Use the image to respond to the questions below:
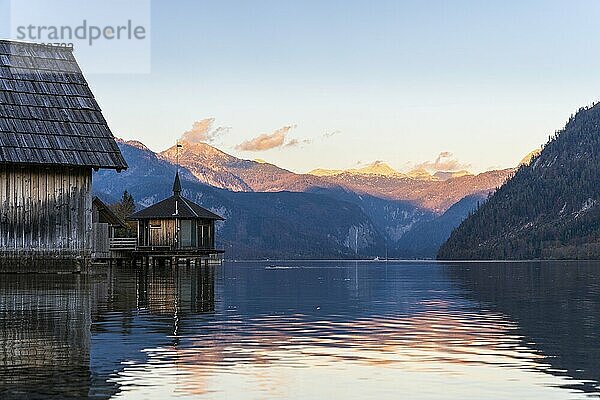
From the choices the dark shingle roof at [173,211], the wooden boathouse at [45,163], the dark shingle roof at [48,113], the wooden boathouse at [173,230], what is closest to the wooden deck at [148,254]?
the wooden boathouse at [173,230]

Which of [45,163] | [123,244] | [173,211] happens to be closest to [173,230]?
[173,211]

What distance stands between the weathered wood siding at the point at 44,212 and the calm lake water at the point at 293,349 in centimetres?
1774

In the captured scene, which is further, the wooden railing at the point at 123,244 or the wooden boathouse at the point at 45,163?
the wooden railing at the point at 123,244

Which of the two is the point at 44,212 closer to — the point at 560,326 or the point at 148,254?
the point at 560,326

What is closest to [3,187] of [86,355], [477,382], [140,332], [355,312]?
[355,312]

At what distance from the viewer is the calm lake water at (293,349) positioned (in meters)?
16.9

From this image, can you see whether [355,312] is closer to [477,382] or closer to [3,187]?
[477,382]

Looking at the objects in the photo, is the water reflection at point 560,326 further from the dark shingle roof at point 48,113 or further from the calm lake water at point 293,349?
the dark shingle roof at point 48,113

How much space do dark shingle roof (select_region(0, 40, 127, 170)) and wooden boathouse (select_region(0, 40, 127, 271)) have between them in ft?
0.18

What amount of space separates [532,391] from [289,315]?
52.4 ft

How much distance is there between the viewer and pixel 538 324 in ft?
94.5

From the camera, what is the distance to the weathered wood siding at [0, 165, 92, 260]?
56.1 meters

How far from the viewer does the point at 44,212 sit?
186ft

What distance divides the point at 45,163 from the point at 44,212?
2.99 m
